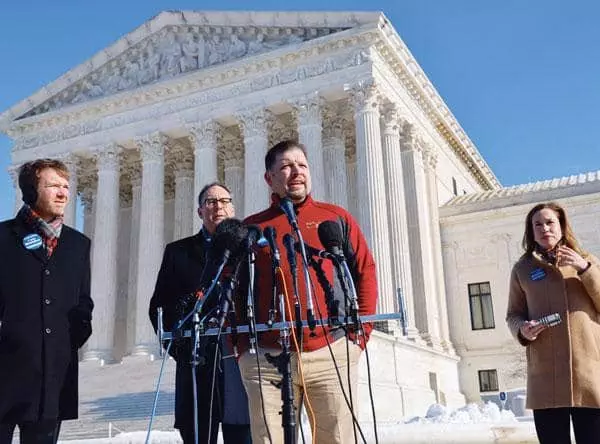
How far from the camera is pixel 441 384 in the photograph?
2848cm

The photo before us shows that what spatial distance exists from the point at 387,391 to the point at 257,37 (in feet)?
55.2

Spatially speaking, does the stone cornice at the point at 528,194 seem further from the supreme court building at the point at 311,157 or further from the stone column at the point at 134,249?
the stone column at the point at 134,249

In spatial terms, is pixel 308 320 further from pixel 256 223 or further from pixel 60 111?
pixel 60 111

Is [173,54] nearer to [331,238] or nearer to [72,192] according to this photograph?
[72,192]

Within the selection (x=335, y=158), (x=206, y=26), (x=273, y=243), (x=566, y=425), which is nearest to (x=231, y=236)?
(x=273, y=243)

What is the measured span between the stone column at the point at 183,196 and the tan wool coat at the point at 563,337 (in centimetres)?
2906

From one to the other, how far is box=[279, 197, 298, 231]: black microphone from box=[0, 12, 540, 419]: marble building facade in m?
18.8

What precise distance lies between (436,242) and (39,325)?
97.4ft

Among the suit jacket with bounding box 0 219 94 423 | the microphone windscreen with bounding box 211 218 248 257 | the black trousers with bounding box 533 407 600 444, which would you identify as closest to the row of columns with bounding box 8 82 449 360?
the black trousers with bounding box 533 407 600 444

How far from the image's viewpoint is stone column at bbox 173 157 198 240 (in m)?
33.8

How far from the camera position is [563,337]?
508 cm

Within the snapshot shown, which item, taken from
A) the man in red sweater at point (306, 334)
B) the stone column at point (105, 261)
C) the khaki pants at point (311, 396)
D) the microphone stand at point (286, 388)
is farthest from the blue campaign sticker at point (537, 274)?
the stone column at point (105, 261)

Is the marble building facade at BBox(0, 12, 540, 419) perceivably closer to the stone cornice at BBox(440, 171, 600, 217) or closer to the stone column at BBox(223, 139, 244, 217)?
the stone column at BBox(223, 139, 244, 217)

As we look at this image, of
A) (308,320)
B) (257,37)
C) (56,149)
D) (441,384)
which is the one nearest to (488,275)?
(441,384)
